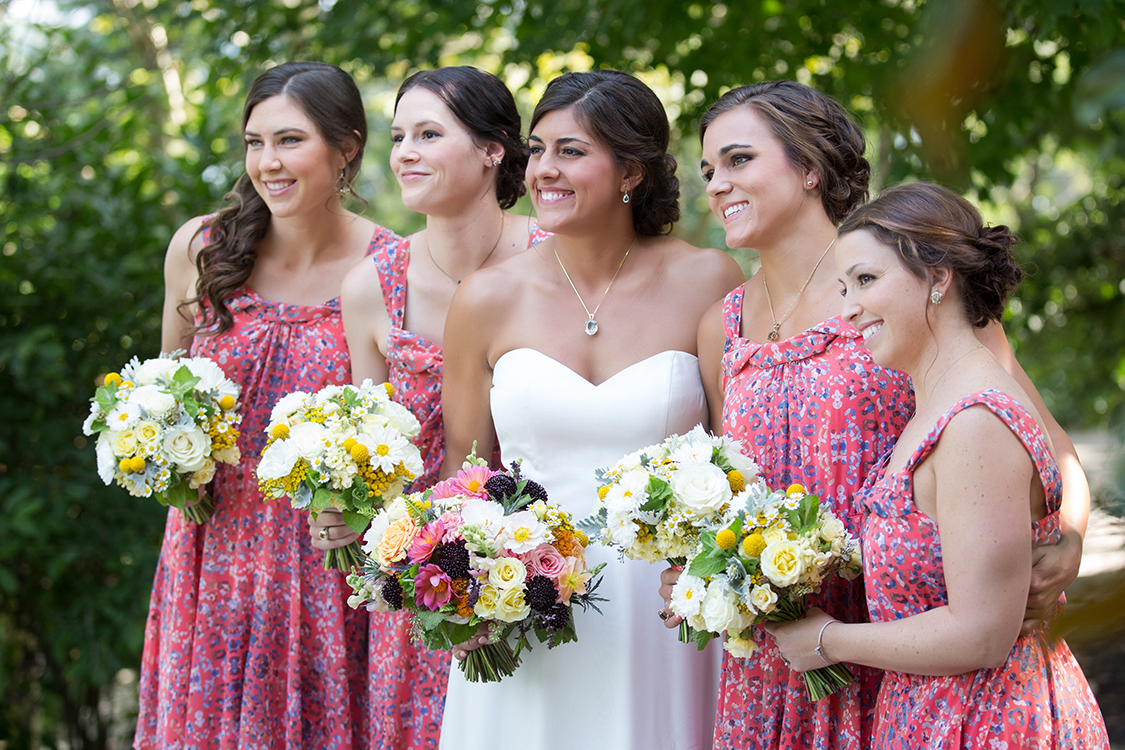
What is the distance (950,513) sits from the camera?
2.02 metres

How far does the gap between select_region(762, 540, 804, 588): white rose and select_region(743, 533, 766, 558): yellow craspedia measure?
0.02 meters

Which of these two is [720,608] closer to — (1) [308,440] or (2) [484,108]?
(1) [308,440]

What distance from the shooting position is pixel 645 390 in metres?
2.92

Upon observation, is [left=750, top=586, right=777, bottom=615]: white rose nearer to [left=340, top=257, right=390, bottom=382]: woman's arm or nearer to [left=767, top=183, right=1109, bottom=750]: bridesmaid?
[left=767, top=183, right=1109, bottom=750]: bridesmaid

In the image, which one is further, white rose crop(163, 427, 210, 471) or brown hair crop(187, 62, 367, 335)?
brown hair crop(187, 62, 367, 335)

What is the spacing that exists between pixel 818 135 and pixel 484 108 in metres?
1.19

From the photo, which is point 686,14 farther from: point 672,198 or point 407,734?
point 407,734

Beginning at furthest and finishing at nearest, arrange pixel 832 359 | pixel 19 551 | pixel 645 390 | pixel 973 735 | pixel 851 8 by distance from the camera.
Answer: pixel 19 551
pixel 851 8
pixel 645 390
pixel 832 359
pixel 973 735

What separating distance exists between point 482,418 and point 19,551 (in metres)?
3.06

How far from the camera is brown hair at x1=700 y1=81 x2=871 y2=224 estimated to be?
105 inches

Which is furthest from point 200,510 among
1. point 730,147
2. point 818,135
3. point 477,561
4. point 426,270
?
point 818,135

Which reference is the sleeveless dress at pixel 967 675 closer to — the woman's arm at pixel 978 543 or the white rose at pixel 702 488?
the woman's arm at pixel 978 543

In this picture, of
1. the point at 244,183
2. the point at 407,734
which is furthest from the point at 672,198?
the point at 407,734

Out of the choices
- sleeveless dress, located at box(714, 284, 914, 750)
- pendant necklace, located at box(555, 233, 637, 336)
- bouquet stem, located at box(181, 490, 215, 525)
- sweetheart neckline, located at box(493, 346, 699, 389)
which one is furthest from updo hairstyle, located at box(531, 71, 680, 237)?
bouquet stem, located at box(181, 490, 215, 525)
